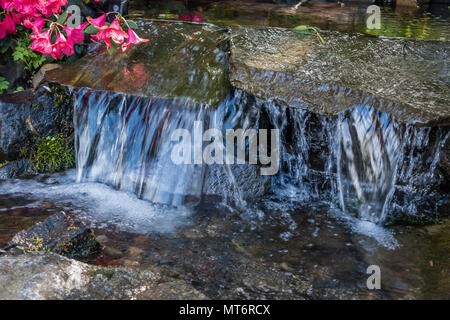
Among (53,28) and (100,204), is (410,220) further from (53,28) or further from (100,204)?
(53,28)

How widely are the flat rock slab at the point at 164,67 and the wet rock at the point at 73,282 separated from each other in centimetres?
173

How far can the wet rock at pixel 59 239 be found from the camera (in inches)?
106

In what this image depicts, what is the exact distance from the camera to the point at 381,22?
566cm

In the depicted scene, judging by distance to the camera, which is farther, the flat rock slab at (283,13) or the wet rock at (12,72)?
the flat rock slab at (283,13)

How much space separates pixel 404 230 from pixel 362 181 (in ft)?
1.70

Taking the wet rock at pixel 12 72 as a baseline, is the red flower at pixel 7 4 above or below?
above

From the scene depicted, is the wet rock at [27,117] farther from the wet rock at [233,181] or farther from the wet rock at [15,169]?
the wet rock at [233,181]

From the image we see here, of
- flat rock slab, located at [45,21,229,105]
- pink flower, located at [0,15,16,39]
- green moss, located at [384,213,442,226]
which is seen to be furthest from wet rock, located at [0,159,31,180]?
green moss, located at [384,213,442,226]

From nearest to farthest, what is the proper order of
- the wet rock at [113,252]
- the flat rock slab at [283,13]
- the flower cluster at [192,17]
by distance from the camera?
the wet rock at [113,252] < the flower cluster at [192,17] < the flat rock slab at [283,13]

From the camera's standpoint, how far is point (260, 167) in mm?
3895

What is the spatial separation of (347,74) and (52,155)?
9.60 ft

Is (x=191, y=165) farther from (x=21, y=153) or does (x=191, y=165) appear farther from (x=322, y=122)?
(x=21, y=153)

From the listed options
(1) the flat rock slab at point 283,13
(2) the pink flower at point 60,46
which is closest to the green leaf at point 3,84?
(2) the pink flower at point 60,46

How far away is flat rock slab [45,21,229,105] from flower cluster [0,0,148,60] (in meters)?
0.22
